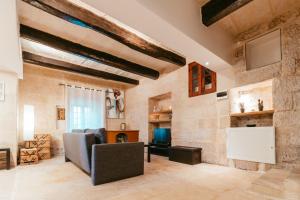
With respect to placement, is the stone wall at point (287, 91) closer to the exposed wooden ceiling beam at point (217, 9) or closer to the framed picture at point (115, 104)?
the exposed wooden ceiling beam at point (217, 9)

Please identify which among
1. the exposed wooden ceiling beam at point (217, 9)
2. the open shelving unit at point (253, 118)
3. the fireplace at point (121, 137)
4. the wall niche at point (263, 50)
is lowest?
the fireplace at point (121, 137)

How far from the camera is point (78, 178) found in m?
2.96

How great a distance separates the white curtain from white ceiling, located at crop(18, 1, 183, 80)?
1.20 m

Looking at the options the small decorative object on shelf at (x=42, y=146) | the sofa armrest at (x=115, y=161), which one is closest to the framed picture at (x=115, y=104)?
the small decorative object on shelf at (x=42, y=146)

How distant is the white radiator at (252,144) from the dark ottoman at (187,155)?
725mm

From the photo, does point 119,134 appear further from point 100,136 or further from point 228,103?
point 228,103

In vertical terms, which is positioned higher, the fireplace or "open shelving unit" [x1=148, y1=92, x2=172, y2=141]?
"open shelving unit" [x1=148, y1=92, x2=172, y2=141]

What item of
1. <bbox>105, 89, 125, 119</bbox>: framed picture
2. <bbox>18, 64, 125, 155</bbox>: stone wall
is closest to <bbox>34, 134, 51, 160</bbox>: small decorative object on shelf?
<bbox>18, 64, 125, 155</bbox>: stone wall

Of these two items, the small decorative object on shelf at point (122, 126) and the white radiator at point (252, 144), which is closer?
the white radiator at point (252, 144)

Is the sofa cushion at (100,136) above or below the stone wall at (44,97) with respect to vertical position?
below

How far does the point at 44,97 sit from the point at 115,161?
418 centimetres

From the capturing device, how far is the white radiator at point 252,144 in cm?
312

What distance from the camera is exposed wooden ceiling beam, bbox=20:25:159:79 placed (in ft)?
11.0

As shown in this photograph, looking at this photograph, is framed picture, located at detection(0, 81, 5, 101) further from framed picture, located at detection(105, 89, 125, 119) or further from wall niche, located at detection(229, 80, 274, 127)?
wall niche, located at detection(229, 80, 274, 127)
